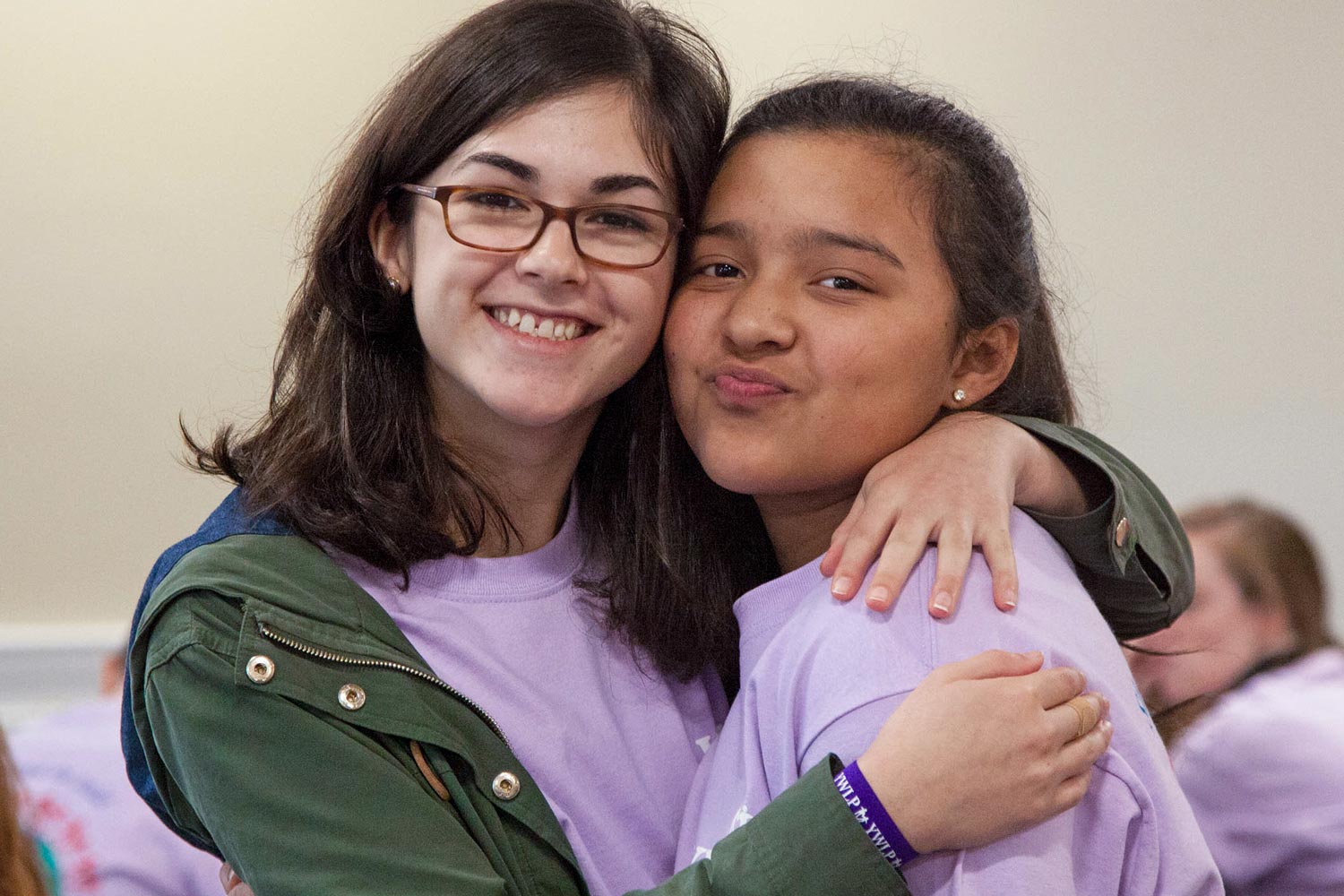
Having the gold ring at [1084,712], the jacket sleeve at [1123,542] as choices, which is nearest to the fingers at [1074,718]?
the gold ring at [1084,712]

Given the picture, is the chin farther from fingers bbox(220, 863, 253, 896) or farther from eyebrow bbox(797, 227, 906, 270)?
fingers bbox(220, 863, 253, 896)

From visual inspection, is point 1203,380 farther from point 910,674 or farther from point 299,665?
point 299,665

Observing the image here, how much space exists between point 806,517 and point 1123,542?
0.33 metres

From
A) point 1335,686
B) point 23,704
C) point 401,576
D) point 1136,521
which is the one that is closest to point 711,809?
point 401,576

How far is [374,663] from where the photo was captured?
116cm

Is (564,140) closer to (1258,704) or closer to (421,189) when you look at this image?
(421,189)

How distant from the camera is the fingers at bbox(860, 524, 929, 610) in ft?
3.60

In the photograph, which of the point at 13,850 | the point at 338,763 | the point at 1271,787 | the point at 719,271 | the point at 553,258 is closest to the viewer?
the point at 13,850

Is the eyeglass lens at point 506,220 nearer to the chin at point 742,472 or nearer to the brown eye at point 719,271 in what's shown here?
the brown eye at point 719,271

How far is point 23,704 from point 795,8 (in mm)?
2322

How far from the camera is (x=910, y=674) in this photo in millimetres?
1065

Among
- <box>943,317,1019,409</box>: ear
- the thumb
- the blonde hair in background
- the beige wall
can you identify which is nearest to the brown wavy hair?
the thumb

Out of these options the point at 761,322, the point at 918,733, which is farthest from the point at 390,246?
the point at 918,733

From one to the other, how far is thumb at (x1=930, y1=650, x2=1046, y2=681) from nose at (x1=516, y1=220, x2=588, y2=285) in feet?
1.70
